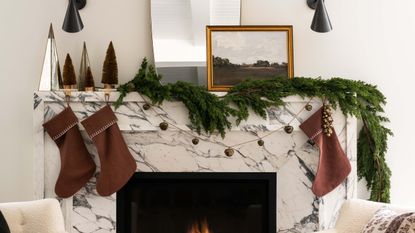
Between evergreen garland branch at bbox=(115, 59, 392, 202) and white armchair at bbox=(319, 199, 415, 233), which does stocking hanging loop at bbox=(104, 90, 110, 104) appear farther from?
white armchair at bbox=(319, 199, 415, 233)

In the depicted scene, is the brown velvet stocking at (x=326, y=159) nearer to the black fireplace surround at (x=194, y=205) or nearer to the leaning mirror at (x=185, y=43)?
the black fireplace surround at (x=194, y=205)

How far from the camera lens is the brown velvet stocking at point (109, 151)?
3.28 m

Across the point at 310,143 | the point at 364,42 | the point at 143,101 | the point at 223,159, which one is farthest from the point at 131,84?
the point at 364,42

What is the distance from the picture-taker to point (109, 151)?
10.8 feet

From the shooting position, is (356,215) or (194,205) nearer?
(356,215)

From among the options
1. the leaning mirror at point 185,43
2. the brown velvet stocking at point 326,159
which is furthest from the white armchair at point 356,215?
the leaning mirror at point 185,43

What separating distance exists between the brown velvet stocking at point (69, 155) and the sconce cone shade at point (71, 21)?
16.3 inches

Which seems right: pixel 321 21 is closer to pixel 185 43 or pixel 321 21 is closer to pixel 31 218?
pixel 185 43

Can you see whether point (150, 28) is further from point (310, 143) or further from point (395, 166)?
point (395, 166)

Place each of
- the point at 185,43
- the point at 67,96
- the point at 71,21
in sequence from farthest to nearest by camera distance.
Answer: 1. the point at 185,43
2. the point at 67,96
3. the point at 71,21

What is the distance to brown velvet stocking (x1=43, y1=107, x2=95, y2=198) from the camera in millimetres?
3287

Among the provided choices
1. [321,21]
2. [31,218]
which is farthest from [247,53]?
[31,218]

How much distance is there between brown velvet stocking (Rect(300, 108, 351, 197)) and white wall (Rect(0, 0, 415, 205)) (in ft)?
1.14

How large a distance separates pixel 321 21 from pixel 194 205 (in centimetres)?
118
